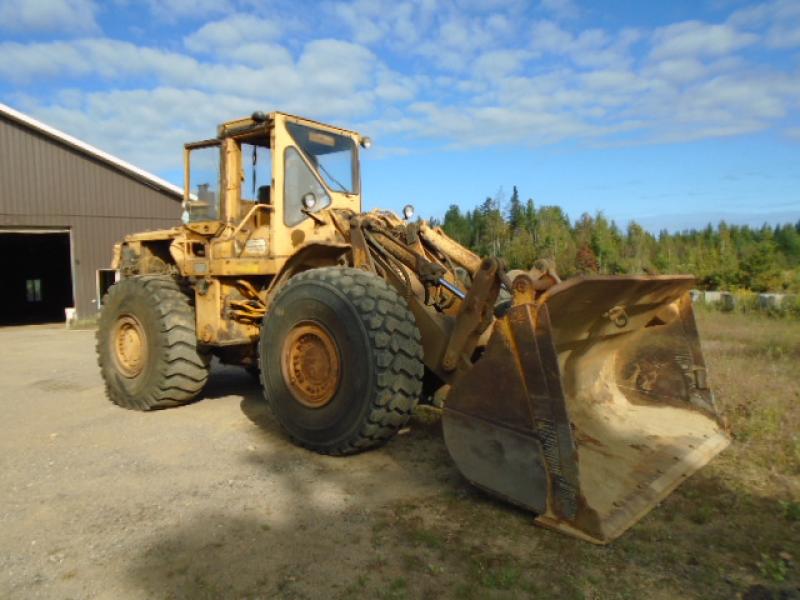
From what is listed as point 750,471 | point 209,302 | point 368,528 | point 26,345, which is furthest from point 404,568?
point 26,345

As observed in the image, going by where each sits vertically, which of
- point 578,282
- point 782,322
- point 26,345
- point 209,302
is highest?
point 578,282

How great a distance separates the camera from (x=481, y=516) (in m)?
3.59

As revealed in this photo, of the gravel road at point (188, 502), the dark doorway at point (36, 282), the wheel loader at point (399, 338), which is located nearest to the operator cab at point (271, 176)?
the wheel loader at point (399, 338)

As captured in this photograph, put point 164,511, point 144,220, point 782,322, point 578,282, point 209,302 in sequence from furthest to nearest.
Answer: point 144,220, point 782,322, point 209,302, point 164,511, point 578,282

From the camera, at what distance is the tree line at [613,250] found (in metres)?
19.5

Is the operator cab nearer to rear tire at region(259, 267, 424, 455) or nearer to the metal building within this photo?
rear tire at region(259, 267, 424, 455)

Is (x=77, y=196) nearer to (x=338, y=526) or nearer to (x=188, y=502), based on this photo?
(x=188, y=502)

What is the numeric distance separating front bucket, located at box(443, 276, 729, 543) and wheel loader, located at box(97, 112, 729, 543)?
1 centimetres

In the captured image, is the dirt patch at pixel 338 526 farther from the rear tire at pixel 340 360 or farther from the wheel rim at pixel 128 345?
the wheel rim at pixel 128 345

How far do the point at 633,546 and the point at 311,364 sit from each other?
255cm

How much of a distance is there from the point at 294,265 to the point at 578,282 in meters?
2.83

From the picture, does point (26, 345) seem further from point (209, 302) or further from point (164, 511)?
point (164, 511)

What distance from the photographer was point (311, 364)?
474cm

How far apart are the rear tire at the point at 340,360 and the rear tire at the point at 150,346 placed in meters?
1.56
